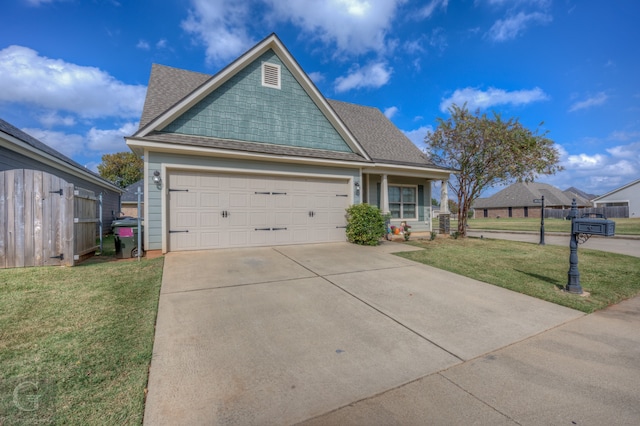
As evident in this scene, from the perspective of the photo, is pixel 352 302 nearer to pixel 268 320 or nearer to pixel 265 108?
pixel 268 320

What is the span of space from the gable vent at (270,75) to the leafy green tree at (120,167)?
37446 millimetres

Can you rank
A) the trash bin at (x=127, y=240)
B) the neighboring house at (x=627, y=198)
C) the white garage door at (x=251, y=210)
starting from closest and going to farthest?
1. the trash bin at (x=127, y=240)
2. the white garage door at (x=251, y=210)
3. the neighboring house at (x=627, y=198)

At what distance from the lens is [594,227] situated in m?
4.78

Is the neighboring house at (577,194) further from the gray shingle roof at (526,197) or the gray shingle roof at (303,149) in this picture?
the gray shingle roof at (303,149)

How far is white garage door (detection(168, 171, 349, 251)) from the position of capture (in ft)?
26.2

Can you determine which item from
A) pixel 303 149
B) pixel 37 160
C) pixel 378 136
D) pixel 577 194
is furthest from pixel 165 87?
pixel 577 194

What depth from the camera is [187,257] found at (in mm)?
7188

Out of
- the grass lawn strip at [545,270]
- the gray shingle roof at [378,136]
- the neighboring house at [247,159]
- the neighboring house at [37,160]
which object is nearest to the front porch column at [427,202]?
the gray shingle roof at [378,136]

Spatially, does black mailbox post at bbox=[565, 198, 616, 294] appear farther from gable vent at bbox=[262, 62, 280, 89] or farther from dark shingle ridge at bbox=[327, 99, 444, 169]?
gable vent at bbox=[262, 62, 280, 89]

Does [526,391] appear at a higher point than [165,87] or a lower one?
lower

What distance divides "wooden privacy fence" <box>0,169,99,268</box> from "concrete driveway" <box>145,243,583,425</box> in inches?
103

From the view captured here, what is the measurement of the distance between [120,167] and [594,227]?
48.7 m

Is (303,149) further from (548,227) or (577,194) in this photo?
(577,194)

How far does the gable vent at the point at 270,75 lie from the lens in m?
9.43
